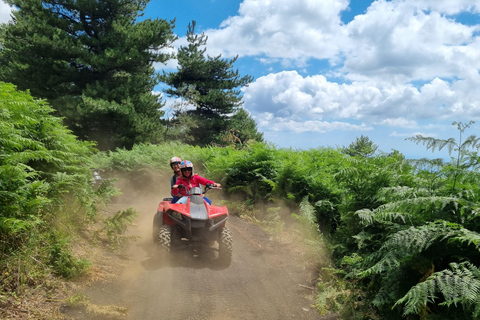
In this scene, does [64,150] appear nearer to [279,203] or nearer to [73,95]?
[279,203]

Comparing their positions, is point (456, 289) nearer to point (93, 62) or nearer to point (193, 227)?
point (193, 227)

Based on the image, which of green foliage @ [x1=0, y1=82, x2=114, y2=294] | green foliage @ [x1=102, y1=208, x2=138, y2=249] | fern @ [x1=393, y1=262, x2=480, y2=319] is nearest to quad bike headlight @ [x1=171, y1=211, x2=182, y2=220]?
green foliage @ [x1=102, y1=208, x2=138, y2=249]

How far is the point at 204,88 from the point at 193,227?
2932 cm

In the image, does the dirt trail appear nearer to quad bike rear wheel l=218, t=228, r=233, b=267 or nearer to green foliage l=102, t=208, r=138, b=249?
quad bike rear wheel l=218, t=228, r=233, b=267

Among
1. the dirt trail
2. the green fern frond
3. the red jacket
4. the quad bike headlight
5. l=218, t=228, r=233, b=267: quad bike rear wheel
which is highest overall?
the red jacket

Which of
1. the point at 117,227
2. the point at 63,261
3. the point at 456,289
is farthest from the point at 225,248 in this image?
the point at 456,289

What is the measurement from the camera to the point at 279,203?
33.0 ft

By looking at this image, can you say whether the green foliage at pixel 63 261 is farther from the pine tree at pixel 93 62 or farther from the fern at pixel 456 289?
the pine tree at pixel 93 62

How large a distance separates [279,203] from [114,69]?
19867 mm

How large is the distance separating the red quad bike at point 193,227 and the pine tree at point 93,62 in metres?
17.6

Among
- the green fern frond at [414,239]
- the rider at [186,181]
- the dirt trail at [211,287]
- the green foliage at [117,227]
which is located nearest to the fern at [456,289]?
the green fern frond at [414,239]

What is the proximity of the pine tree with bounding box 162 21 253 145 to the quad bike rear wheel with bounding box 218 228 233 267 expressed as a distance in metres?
25.7

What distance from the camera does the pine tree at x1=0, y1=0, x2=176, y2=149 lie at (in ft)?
73.5

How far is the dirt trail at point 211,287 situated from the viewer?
199 inches
